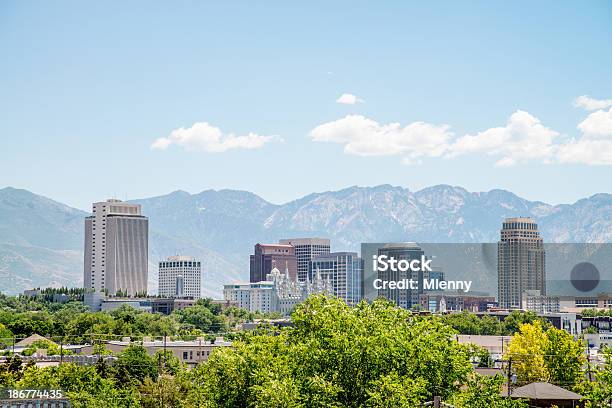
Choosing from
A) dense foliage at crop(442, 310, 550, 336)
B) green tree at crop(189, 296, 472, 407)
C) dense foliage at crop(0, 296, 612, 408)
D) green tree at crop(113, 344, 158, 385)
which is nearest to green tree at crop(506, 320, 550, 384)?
dense foliage at crop(0, 296, 612, 408)

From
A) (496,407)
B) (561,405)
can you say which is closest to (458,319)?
(561,405)

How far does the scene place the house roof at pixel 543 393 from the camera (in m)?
58.7

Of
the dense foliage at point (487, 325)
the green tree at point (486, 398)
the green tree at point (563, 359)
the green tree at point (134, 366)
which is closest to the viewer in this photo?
the green tree at point (486, 398)

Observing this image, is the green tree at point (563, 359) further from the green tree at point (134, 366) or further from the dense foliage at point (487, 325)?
the dense foliage at point (487, 325)

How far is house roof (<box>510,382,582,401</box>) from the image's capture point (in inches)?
2311

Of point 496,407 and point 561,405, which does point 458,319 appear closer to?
point 561,405

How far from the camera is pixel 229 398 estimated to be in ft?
179

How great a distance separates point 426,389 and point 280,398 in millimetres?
7164

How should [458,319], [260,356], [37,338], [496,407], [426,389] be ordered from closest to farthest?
[496,407] < [426,389] < [260,356] < [37,338] < [458,319]

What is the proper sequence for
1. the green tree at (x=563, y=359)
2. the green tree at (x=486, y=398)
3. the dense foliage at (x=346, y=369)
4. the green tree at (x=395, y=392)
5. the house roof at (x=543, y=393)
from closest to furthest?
the green tree at (x=395, y=392) → the green tree at (x=486, y=398) → the dense foliage at (x=346, y=369) → the house roof at (x=543, y=393) → the green tree at (x=563, y=359)

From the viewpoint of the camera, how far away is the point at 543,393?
59.2 metres

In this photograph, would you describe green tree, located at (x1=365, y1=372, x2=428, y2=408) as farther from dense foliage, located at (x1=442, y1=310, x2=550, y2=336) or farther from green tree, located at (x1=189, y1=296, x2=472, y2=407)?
dense foliage, located at (x1=442, y1=310, x2=550, y2=336)

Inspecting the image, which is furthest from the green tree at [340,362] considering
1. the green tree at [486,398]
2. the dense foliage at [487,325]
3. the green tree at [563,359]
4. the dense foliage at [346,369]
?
the dense foliage at [487,325]

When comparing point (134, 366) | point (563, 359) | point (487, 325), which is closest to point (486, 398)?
point (563, 359)
